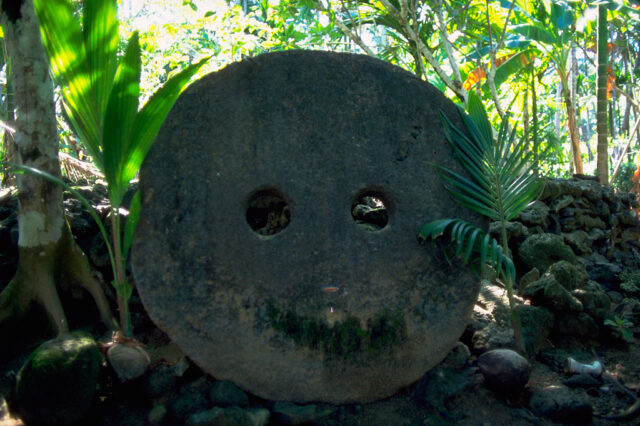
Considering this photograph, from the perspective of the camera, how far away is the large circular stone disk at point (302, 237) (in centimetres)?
228

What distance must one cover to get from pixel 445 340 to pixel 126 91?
192 cm

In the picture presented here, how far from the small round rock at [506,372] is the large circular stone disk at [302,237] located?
0.21 meters

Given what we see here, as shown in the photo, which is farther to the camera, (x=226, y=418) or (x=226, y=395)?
(x=226, y=395)

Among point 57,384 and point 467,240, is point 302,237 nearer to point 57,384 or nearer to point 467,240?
point 467,240

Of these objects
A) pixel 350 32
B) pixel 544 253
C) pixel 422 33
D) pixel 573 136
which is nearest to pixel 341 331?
pixel 544 253

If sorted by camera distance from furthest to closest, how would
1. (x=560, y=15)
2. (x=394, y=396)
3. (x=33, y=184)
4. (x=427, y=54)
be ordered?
(x=560, y=15), (x=427, y=54), (x=33, y=184), (x=394, y=396)

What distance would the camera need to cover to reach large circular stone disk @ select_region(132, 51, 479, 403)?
89.6 inches

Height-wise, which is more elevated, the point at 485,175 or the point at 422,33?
the point at 422,33

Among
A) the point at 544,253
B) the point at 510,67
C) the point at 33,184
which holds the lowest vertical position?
the point at 544,253

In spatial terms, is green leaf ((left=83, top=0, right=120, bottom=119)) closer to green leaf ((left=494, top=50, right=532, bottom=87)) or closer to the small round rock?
the small round rock

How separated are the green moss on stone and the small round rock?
452 millimetres

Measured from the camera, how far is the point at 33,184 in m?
2.62

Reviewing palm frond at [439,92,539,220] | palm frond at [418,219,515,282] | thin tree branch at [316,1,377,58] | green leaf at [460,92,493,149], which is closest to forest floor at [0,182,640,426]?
palm frond at [418,219,515,282]

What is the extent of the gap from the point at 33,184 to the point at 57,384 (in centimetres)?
112
